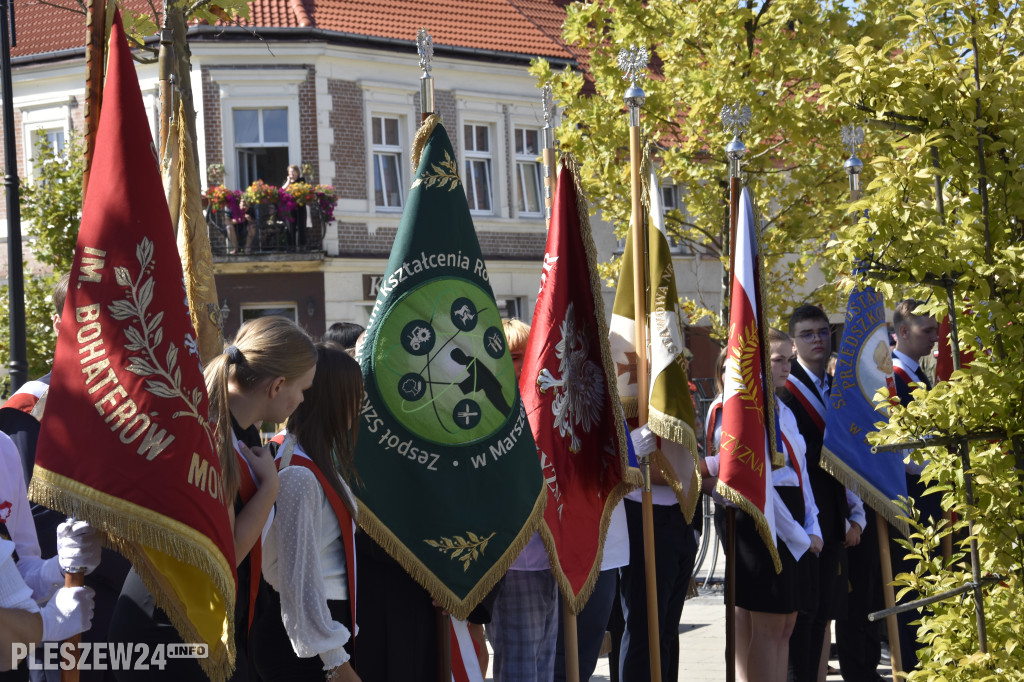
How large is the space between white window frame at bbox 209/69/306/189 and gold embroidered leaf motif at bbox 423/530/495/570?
1841 cm

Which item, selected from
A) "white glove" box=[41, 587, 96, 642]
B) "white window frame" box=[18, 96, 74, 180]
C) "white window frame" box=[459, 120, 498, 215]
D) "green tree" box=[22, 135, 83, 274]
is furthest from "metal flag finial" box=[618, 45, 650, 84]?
"white window frame" box=[18, 96, 74, 180]

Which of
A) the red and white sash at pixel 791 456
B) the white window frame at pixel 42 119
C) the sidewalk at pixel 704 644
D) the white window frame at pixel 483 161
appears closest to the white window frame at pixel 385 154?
the white window frame at pixel 483 161

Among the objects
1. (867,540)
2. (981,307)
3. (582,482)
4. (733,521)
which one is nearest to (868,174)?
(867,540)

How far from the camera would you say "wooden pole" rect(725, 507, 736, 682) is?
19.9 feet

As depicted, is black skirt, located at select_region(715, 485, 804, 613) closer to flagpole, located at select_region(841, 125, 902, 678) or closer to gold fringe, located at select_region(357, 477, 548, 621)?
flagpole, located at select_region(841, 125, 902, 678)

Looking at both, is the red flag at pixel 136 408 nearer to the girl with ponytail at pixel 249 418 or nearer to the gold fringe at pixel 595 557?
the girl with ponytail at pixel 249 418

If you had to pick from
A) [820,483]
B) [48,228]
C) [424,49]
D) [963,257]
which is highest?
[48,228]

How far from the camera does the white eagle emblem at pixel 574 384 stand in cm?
542

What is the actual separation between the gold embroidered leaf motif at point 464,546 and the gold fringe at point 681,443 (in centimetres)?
160

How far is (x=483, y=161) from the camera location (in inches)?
962

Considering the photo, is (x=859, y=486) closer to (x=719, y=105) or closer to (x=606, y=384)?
(x=606, y=384)

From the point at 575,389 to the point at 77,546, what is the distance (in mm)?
2775

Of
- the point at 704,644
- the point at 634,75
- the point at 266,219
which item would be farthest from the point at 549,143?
the point at 266,219

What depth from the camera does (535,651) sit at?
4.91 meters
